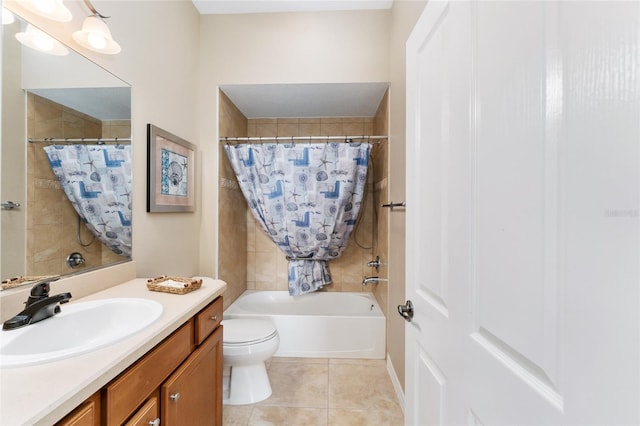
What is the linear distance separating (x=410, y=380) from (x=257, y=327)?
1186 millimetres

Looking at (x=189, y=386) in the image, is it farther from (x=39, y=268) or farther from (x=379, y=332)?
(x=379, y=332)

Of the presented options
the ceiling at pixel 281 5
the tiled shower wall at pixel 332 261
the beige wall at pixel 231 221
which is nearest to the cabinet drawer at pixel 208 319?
the beige wall at pixel 231 221

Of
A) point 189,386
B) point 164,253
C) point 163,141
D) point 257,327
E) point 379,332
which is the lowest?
point 379,332

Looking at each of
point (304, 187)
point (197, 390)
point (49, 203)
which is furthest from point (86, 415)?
point (304, 187)

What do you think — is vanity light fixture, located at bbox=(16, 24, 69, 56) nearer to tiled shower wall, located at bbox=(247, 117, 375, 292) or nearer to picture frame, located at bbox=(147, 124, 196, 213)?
picture frame, located at bbox=(147, 124, 196, 213)

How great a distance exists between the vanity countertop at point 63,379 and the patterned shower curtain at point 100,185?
2.26 ft

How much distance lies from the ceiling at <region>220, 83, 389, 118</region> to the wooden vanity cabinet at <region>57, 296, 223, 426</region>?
1.78 metres

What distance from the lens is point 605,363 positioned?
0.33 m

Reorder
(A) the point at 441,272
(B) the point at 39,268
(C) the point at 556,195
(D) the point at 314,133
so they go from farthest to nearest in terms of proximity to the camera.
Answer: (D) the point at 314,133
(B) the point at 39,268
(A) the point at 441,272
(C) the point at 556,195

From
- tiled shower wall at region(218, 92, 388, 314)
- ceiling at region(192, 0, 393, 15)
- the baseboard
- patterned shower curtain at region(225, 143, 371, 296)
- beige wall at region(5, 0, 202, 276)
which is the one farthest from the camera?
tiled shower wall at region(218, 92, 388, 314)

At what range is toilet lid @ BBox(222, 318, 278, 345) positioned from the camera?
172cm

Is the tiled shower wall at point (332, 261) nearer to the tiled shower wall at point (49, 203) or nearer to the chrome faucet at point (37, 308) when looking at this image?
the tiled shower wall at point (49, 203)

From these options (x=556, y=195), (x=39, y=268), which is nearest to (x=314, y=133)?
(x=39, y=268)

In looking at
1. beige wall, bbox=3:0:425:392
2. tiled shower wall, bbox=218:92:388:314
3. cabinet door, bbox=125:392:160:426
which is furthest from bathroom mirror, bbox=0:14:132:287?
tiled shower wall, bbox=218:92:388:314
